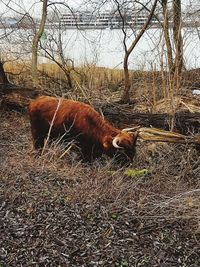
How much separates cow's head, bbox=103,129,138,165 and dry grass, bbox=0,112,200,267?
30.5 inches

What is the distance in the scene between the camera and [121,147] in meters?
7.14

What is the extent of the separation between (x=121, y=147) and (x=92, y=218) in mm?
2640

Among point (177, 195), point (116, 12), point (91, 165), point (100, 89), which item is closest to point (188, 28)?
point (116, 12)

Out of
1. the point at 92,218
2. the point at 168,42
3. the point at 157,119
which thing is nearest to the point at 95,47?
the point at 168,42

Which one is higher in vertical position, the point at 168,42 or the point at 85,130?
the point at 168,42

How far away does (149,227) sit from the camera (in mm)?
4523

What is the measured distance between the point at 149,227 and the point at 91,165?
2685 mm

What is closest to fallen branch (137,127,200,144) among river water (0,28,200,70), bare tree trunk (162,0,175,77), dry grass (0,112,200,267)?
dry grass (0,112,200,267)

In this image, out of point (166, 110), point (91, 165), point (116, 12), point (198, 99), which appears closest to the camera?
point (91, 165)

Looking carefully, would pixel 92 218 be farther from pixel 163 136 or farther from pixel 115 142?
pixel 163 136

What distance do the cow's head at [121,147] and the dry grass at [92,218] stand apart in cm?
78

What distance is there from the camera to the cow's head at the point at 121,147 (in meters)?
7.15

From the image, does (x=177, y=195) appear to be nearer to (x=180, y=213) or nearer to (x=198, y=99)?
(x=180, y=213)

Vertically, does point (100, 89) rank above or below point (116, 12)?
below
